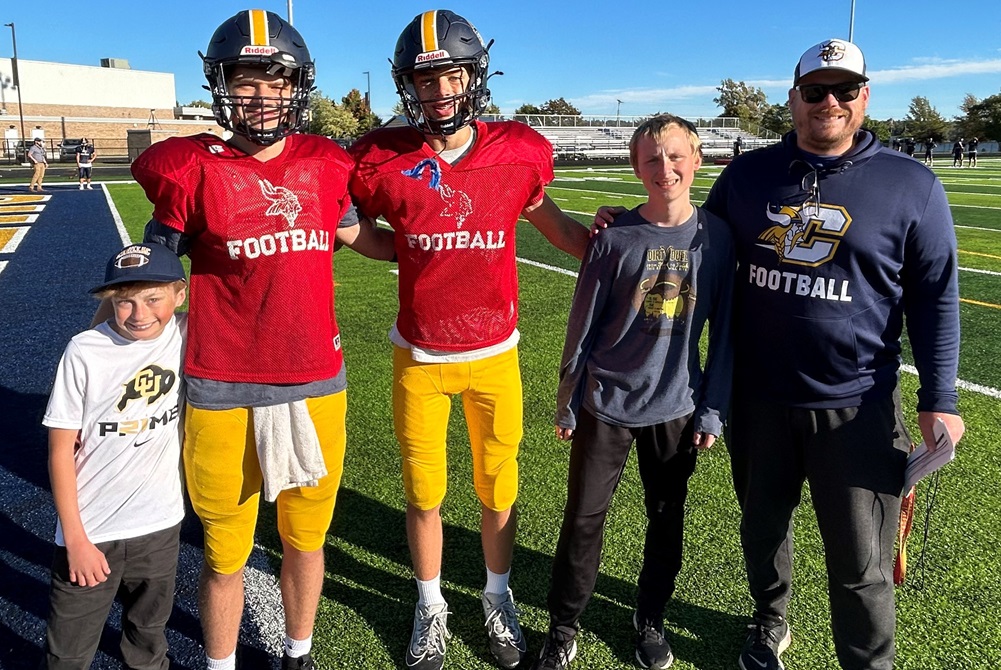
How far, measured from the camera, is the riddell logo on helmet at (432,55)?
213 cm

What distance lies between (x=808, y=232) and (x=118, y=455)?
6.47 feet

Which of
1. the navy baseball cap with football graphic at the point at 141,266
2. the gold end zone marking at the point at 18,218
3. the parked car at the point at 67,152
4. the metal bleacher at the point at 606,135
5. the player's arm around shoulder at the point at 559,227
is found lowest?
the gold end zone marking at the point at 18,218

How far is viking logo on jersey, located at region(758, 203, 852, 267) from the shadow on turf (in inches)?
52.2

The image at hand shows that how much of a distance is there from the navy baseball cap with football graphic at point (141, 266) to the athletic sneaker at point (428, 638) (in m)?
1.35

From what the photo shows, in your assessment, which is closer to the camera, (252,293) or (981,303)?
(252,293)

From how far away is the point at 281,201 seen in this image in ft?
6.48

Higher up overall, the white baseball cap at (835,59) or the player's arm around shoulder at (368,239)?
the white baseball cap at (835,59)

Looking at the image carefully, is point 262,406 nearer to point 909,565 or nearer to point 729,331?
point 729,331

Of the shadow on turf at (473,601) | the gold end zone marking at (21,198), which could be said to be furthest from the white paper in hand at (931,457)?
the gold end zone marking at (21,198)

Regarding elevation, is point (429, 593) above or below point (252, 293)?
below

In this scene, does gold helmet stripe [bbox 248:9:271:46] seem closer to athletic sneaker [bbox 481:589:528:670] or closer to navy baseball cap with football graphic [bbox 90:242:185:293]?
navy baseball cap with football graphic [bbox 90:242:185:293]

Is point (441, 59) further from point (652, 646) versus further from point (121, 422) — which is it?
point (652, 646)

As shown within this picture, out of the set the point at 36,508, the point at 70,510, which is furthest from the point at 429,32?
the point at 36,508

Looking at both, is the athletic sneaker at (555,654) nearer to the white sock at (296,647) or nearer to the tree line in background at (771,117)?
the white sock at (296,647)
